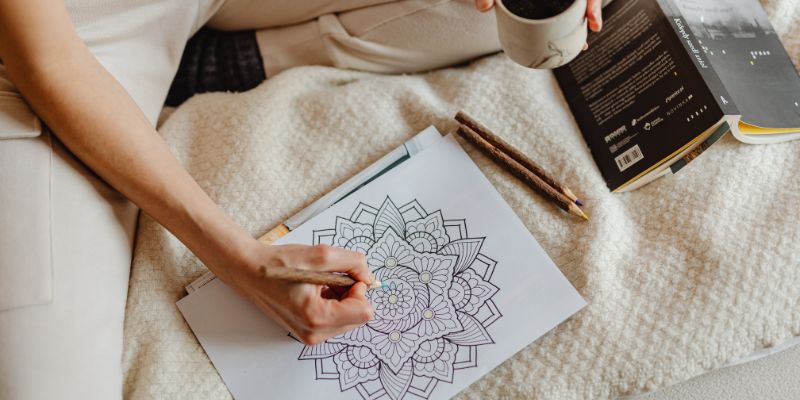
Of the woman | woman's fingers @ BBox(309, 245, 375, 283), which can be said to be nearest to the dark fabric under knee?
the woman

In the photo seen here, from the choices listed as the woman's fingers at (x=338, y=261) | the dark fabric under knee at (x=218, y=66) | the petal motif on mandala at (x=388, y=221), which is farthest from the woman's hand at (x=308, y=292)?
the dark fabric under knee at (x=218, y=66)

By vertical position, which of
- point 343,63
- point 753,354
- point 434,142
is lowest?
point 753,354

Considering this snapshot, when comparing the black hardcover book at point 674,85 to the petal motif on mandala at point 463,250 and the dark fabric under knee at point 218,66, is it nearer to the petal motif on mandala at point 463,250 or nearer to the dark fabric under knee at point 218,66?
the petal motif on mandala at point 463,250

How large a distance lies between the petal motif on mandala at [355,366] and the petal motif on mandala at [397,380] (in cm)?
1

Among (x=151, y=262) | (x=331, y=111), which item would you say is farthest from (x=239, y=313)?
(x=331, y=111)

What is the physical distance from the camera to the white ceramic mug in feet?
2.03

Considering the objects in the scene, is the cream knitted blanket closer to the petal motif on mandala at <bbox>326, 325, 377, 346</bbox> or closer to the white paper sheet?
the white paper sheet

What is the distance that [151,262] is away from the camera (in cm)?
76

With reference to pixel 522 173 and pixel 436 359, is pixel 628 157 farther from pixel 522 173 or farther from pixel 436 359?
pixel 436 359

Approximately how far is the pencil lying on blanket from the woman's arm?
0.01 metres

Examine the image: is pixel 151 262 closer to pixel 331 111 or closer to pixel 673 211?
pixel 331 111

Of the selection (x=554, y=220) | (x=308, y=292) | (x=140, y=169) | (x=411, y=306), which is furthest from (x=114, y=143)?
(x=554, y=220)

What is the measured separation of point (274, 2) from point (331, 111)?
0.60 ft

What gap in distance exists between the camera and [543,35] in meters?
0.63
